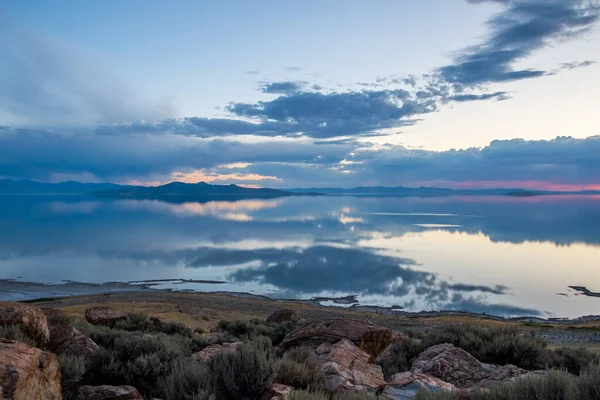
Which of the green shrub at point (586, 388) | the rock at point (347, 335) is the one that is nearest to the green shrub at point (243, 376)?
the rock at point (347, 335)

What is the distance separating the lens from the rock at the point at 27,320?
6148 mm

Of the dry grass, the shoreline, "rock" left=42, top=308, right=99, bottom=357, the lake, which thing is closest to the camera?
"rock" left=42, top=308, right=99, bottom=357

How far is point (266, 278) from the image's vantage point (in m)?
45.6

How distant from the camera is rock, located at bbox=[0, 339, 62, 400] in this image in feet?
12.3

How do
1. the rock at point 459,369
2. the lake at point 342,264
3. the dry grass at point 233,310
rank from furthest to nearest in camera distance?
the lake at point 342,264 < the dry grass at point 233,310 < the rock at point 459,369

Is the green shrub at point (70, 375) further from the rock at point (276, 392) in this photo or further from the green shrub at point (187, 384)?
the rock at point (276, 392)

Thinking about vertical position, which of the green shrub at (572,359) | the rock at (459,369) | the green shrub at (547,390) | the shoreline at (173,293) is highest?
the green shrub at (547,390)

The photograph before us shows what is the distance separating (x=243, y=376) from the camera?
509 cm

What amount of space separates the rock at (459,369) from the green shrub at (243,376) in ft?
10.0

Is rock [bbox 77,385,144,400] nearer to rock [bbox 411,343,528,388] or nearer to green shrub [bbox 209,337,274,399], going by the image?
green shrub [bbox 209,337,274,399]

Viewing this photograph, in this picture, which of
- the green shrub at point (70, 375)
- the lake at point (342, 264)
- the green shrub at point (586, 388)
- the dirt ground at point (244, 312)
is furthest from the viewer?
the lake at point (342, 264)

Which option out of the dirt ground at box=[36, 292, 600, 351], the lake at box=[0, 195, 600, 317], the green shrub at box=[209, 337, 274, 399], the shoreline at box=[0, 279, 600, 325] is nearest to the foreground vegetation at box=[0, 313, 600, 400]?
the green shrub at box=[209, 337, 274, 399]

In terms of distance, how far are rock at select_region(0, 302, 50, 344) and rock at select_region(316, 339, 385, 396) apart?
13.4 feet

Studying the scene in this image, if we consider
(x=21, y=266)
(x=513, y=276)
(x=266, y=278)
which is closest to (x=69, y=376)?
(x=266, y=278)
